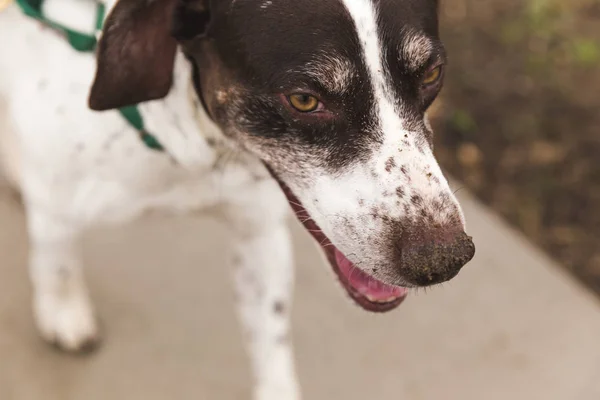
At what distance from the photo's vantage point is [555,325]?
2314mm

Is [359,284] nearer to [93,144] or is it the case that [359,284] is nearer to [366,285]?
[366,285]

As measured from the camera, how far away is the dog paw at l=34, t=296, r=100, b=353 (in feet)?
6.78

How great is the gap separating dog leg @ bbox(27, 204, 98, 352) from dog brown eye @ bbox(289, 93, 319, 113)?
0.76m

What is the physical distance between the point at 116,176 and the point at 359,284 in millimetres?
556

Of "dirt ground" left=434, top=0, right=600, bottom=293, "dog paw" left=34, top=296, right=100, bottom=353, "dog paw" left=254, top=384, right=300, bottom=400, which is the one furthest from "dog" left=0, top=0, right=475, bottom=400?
"dirt ground" left=434, top=0, right=600, bottom=293

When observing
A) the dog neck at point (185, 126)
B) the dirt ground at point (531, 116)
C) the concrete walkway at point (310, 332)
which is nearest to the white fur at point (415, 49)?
the dog neck at point (185, 126)

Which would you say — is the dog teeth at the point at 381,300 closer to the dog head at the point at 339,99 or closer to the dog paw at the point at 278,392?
the dog head at the point at 339,99

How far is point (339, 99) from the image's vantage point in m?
1.29

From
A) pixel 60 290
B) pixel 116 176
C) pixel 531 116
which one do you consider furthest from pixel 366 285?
pixel 531 116

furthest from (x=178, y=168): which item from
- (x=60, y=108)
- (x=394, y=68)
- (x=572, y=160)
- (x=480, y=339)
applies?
(x=572, y=160)

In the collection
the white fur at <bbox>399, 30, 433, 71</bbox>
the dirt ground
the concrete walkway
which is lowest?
the concrete walkway

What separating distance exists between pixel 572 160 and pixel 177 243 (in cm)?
140

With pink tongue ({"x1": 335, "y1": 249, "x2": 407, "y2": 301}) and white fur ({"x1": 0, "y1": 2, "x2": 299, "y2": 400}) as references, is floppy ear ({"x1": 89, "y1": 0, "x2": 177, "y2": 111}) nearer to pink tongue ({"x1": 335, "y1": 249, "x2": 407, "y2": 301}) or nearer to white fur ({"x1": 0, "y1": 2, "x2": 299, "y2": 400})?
white fur ({"x1": 0, "y1": 2, "x2": 299, "y2": 400})

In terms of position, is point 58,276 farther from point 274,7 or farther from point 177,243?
point 274,7
